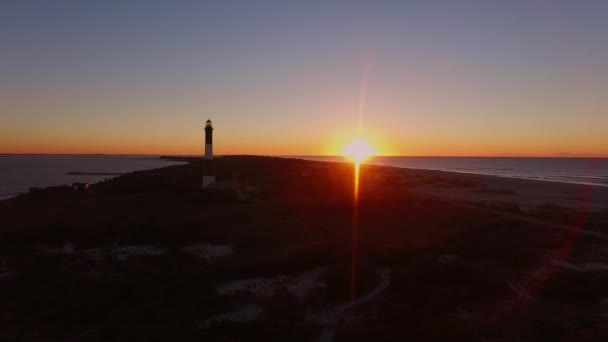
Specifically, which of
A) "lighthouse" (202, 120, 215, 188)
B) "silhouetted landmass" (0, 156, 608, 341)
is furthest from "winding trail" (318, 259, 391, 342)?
"lighthouse" (202, 120, 215, 188)

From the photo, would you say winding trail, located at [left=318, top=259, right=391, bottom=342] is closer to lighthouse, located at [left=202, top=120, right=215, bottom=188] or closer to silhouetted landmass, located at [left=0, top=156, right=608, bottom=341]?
silhouetted landmass, located at [left=0, top=156, right=608, bottom=341]

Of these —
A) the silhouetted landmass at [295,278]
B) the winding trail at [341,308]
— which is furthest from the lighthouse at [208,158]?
the winding trail at [341,308]

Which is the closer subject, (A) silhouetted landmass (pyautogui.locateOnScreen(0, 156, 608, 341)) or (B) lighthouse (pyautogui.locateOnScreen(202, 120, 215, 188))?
(A) silhouetted landmass (pyautogui.locateOnScreen(0, 156, 608, 341))

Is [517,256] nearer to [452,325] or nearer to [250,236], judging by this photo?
[452,325]

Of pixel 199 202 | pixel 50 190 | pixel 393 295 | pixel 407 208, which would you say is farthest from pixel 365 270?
pixel 50 190

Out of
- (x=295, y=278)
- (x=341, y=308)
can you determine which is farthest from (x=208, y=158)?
(x=341, y=308)

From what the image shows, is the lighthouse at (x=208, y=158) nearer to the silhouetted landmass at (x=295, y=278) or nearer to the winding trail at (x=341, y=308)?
the silhouetted landmass at (x=295, y=278)

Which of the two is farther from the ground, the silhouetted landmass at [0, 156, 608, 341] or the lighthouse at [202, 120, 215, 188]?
the lighthouse at [202, 120, 215, 188]

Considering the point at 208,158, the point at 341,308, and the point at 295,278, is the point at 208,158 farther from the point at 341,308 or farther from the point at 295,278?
the point at 341,308

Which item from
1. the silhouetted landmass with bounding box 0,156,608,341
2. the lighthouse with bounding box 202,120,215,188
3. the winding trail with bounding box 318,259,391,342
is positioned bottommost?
the winding trail with bounding box 318,259,391,342
